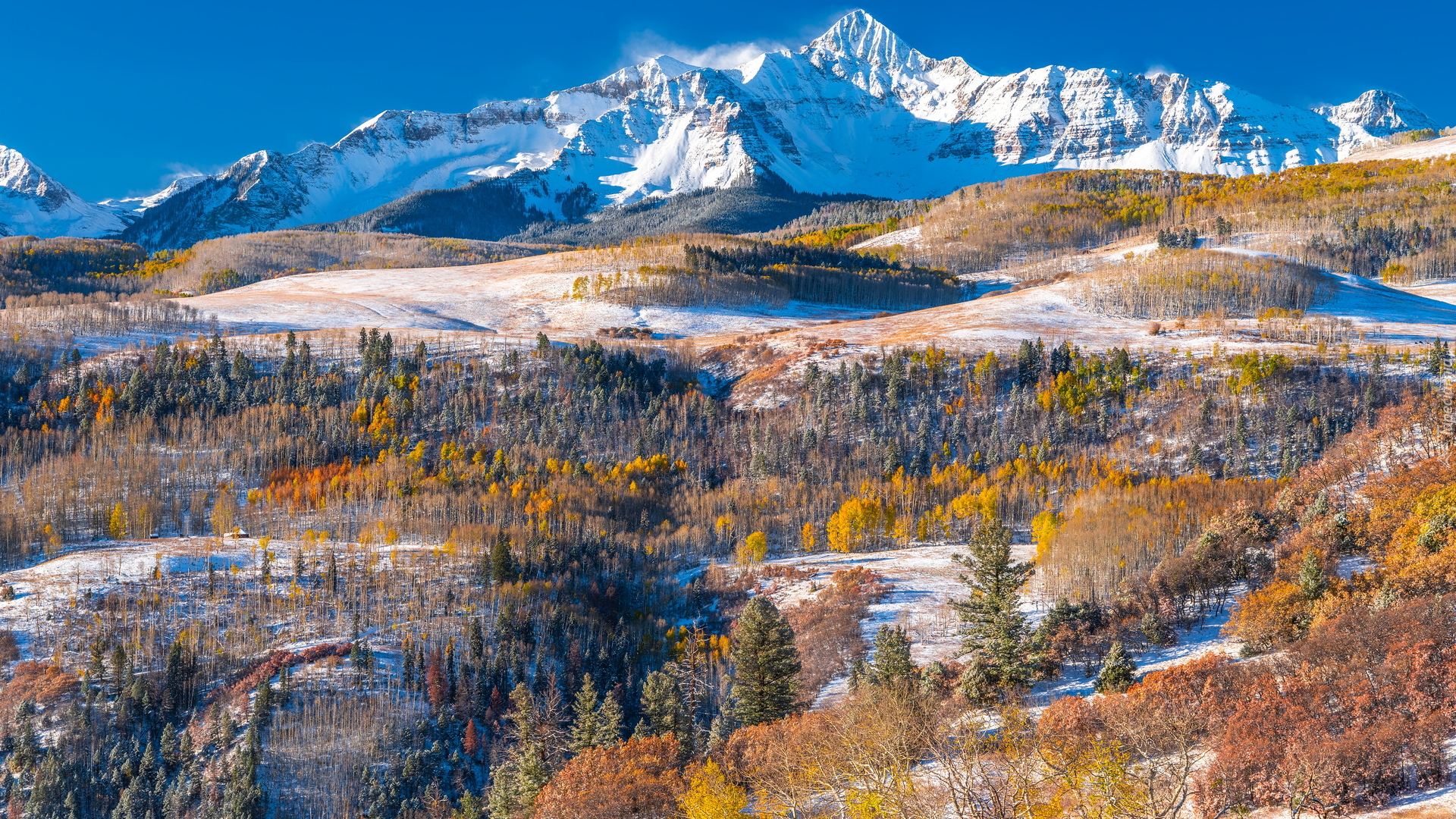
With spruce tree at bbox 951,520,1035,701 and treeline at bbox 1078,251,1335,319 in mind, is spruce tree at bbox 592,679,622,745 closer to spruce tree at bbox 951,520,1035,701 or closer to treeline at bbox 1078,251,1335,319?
spruce tree at bbox 951,520,1035,701

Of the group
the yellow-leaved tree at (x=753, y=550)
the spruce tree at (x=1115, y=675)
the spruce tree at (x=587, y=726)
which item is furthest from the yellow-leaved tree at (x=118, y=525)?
the spruce tree at (x=1115, y=675)

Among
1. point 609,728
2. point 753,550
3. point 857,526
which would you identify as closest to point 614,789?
point 609,728

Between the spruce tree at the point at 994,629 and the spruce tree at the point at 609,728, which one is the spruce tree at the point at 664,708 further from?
the spruce tree at the point at 994,629

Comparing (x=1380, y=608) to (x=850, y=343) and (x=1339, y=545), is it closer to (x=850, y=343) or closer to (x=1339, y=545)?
(x=1339, y=545)

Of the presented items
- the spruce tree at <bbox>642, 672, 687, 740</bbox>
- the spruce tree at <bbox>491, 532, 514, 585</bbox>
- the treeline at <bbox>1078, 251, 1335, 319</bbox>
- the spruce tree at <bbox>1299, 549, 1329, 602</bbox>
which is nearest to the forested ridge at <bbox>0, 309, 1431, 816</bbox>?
the spruce tree at <bbox>642, 672, 687, 740</bbox>

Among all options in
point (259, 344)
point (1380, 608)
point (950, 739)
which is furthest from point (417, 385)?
point (1380, 608)

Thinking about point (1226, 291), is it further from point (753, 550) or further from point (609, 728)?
point (609, 728)

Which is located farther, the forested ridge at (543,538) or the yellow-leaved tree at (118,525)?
the yellow-leaved tree at (118,525)
